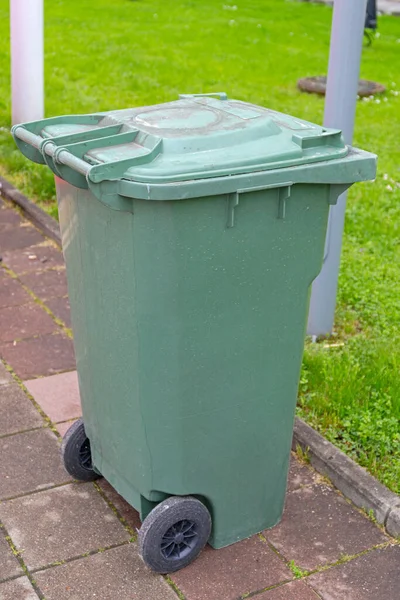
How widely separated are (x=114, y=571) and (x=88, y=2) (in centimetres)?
1542

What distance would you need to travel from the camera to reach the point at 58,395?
171 inches

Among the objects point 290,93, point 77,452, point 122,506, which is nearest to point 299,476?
point 122,506

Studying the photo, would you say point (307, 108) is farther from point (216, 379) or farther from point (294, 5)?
point (294, 5)

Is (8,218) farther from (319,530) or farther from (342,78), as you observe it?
(319,530)

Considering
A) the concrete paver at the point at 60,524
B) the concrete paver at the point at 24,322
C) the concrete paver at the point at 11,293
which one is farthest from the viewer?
the concrete paver at the point at 11,293

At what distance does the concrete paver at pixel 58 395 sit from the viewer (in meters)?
4.20

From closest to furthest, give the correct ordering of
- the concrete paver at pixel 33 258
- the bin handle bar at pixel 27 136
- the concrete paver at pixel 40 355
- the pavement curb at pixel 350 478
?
the bin handle bar at pixel 27 136 < the pavement curb at pixel 350 478 < the concrete paver at pixel 40 355 < the concrete paver at pixel 33 258

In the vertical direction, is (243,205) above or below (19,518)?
above

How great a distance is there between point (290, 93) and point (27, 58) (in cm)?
398

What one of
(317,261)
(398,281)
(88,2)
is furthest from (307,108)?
(88,2)

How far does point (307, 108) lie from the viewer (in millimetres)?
9766

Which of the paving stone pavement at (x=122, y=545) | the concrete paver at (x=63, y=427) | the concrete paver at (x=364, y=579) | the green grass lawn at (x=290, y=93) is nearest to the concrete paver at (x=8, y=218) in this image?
the green grass lawn at (x=290, y=93)

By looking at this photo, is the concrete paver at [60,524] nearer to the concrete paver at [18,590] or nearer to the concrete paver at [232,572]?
the concrete paver at [18,590]

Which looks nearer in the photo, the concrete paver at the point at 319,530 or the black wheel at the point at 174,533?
the black wheel at the point at 174,533
